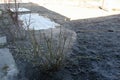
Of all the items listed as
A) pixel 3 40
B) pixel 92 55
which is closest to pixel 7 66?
pixel 3 40

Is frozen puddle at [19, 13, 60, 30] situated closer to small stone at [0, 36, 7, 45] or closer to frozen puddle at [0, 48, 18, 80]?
small stone at [0, 36, 7, 45]

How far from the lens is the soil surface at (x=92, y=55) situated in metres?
2.88

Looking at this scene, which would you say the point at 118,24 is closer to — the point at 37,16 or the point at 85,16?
the point at 85,16

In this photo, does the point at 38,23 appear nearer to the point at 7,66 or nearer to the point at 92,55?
the point at 92,55

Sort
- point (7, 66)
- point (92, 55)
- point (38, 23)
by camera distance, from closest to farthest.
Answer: point (7, 66) → point (92, 55) → point (38, 23)

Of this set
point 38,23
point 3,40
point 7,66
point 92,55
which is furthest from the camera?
point 38,23

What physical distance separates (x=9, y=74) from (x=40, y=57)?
50cm

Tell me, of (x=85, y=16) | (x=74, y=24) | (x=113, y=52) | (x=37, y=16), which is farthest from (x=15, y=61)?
(x=85, y=16)

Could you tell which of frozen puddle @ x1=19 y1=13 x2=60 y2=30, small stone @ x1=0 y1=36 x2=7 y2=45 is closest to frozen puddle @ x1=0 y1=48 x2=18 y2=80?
small stone @ x1=0 y1=36 x2=7 y2=45

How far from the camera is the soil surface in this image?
288cm

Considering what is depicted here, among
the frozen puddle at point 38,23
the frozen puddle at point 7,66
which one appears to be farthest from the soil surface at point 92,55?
the frozen puddle at point 38,23

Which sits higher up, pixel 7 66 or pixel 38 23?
pixel 38 23

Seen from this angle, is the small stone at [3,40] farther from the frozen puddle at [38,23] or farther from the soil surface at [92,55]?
the soil surface at [92,55]

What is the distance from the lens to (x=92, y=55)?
11.6 feet
